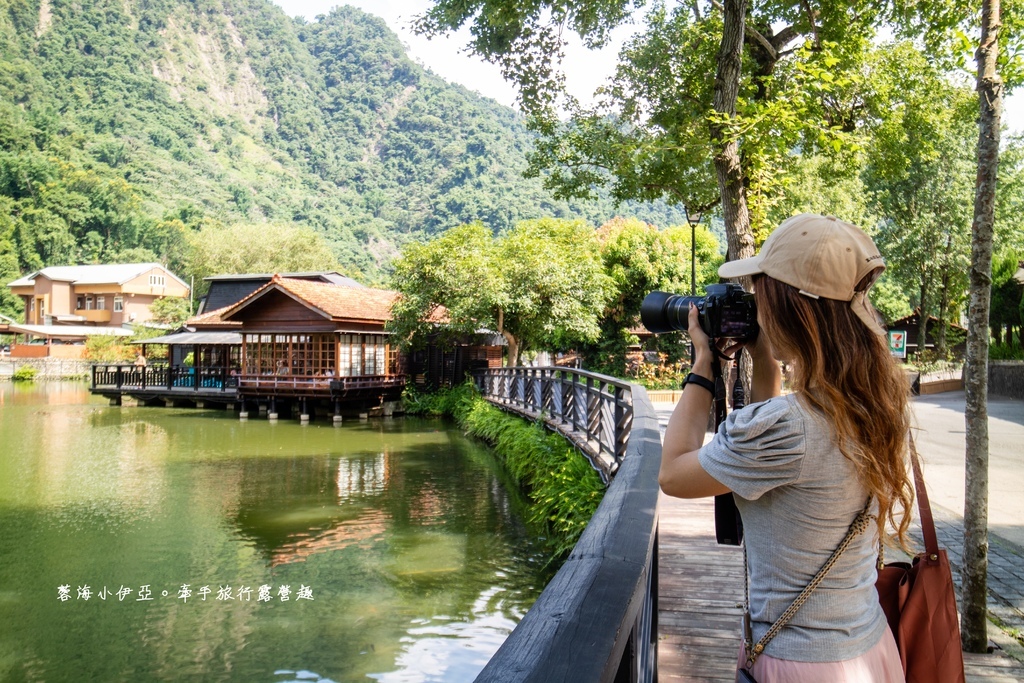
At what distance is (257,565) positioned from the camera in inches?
344

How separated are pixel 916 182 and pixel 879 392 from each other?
2946 cm

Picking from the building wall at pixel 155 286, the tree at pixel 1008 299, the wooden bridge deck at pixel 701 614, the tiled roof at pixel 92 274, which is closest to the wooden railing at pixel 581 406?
the wooden bridge deck at pixel 701 614

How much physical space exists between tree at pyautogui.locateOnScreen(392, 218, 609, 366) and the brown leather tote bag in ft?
63.9

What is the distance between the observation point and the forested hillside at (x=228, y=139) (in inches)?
2608

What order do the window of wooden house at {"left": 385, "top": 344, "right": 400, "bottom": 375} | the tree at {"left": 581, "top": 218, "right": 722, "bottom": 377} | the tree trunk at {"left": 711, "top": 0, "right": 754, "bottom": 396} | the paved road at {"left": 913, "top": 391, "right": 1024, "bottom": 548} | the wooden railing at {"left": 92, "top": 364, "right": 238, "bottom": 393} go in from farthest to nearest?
1. the wooden railing at {"left": 92, "top": 364, "right": 238, "bottom": 393}
2. the tree at {"left": 581, "top": 218, "right": 722, "bottom": 377}
3. the window of wooden house at {"left": 385, "top": 344, "right": 400, "bottom": 375}
4. the tree trunk at {"left": 711, "top": 0, "right": 754, "bottom": 396}
5. the paved road at {"left": 913, "top": 391, "right": 1024, "bottom": 548}

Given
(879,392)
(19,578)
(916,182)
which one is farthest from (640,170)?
(916,182)

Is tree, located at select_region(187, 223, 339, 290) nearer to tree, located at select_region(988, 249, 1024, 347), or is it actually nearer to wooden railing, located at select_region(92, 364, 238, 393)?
wooden railing, located at select_region(92, 364, 238, 393)

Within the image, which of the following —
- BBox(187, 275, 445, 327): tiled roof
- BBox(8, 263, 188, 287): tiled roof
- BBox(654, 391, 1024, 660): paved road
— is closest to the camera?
BBox(654, 391, 1024, 660): paved road

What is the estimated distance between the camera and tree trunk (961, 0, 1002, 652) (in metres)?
3.57

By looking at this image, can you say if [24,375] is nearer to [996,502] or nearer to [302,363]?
[302,363]

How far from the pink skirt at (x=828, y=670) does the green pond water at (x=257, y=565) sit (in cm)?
504

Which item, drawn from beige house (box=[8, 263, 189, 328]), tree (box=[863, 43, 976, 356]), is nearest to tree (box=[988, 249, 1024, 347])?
tree (box=[863, 43, 976, 356])

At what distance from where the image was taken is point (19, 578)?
8094mm

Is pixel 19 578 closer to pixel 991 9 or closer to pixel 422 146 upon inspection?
pixel 991 9
